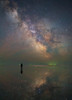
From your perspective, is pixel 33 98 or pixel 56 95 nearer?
pixel 33 98

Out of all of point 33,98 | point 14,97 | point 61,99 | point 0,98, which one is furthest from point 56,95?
point 0,98

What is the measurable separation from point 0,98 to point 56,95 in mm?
11154

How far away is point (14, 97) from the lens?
2820cm

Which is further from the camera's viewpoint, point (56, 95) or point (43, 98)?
point (56, 95)

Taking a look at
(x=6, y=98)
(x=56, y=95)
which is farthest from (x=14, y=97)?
(x=56, y=95)

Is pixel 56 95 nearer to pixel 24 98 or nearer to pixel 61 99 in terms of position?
pixel 61 99

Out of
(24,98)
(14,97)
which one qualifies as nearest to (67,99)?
(24,98)

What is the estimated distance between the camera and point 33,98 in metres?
27.3

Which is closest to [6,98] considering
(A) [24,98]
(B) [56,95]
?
(A) [24,98]

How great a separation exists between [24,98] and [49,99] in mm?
4699

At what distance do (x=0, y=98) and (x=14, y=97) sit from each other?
263 cm

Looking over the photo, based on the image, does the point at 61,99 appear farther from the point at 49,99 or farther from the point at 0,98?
the point at 0,98

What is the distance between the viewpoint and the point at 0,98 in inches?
1081

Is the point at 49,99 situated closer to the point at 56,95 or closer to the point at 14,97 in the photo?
the point at 56,95
